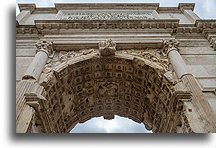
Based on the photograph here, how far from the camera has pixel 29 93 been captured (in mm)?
7762

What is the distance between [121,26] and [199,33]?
4005mm

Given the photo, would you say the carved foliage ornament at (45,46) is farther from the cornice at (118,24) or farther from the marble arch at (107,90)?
the cornice at (118,24)

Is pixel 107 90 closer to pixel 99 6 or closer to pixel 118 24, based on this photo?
pixel 118 24

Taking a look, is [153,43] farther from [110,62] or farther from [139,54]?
[110,62]

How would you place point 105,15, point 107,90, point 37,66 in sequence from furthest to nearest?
1. point 105,15
2. point 107,90
3. point 37,66

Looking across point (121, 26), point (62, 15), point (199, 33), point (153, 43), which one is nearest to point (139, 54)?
point (153, 43)

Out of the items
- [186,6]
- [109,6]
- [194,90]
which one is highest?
[109,6]

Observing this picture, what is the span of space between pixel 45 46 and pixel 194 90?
650 cm

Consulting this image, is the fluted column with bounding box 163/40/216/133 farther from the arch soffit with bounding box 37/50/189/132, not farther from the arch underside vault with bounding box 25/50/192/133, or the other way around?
the arch soffit with bounding box 37/50/189/132

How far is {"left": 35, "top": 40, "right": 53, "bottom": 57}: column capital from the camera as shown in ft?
34.8

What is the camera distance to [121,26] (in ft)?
39.8

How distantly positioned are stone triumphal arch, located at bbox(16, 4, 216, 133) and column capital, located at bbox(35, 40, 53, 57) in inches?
1.7

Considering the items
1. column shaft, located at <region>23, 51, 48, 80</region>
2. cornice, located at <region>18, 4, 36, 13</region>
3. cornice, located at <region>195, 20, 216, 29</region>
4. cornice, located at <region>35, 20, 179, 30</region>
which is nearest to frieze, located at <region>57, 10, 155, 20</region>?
cornice, located at <region>18, 4, 36, 13</region>

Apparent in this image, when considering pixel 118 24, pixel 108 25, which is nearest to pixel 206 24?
pixel 118 24
